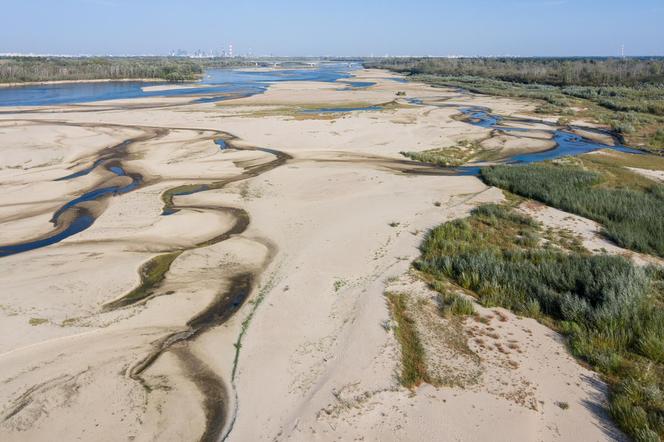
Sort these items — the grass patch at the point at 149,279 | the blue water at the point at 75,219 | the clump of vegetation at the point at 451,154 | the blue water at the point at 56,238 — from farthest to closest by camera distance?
the clump of vegetation at the point at 451,154
the blue water at the point at 75,219
the blue water at the point at 56,238
the grass patch at the point at 149,279

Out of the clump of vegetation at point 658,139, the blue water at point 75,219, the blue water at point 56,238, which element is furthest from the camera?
the clump of vegetation at point 658,139

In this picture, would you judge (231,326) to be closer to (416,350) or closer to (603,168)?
(416,350)

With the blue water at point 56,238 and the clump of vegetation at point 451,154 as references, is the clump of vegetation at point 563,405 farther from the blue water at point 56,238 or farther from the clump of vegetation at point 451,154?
the clump of vegetation at point 451,154

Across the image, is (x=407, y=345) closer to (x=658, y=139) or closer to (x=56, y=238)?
(x=56, y=238)

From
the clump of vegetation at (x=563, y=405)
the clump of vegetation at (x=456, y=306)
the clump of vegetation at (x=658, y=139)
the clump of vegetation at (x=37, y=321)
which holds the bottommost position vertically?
the clump of vegetation at (x=37, y=321)

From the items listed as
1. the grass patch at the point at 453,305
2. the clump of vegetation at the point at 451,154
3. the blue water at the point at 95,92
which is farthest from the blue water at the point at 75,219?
the blue water at the point at 95,92

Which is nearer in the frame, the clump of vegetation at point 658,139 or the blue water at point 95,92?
the clump of vegetation at point 658,139

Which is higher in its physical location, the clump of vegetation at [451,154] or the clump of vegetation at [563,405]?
the clump of vegetation at [451,154]

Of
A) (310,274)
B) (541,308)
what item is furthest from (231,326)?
(541,308)
